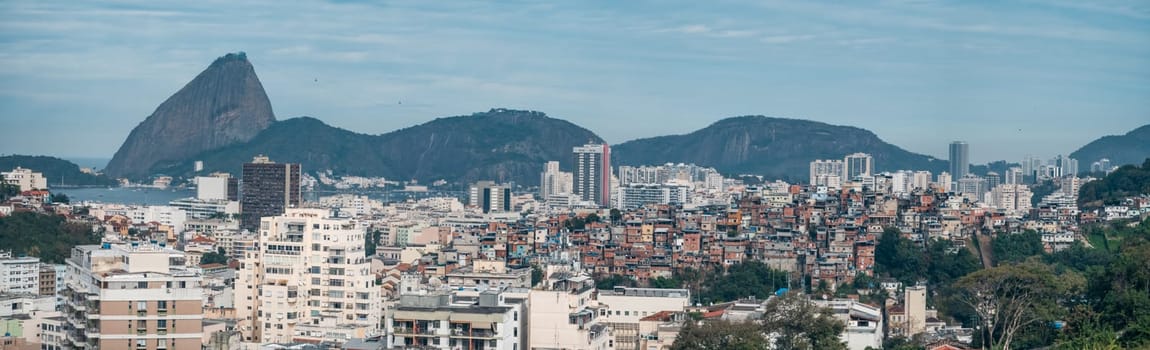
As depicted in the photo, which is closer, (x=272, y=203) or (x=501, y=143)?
(x=272, y=203)

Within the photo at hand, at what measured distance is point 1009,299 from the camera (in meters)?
16.3

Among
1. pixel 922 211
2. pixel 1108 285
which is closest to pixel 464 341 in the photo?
pixel 1108 285

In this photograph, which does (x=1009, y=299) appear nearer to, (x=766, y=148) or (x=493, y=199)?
(x=493, y=199)

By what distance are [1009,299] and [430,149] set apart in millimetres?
75861

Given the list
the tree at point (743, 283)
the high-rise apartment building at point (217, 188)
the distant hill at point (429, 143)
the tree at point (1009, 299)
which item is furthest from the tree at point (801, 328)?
the distant hill at point (429, 143)

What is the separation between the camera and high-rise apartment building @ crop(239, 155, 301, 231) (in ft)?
141

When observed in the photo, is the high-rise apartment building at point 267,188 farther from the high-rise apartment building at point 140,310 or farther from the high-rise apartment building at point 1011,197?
the high-rise apartment building at point 140,310

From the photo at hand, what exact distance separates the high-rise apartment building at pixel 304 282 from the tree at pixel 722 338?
4173 mm

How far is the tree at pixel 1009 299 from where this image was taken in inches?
627

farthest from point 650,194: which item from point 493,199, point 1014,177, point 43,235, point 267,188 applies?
point 43,235

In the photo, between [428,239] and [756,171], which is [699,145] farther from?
[428,239]

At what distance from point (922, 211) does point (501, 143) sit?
61.3 meters

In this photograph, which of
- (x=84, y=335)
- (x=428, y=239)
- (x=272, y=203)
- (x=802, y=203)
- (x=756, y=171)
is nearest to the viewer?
(x=84, y=335)

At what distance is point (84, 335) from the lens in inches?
534
